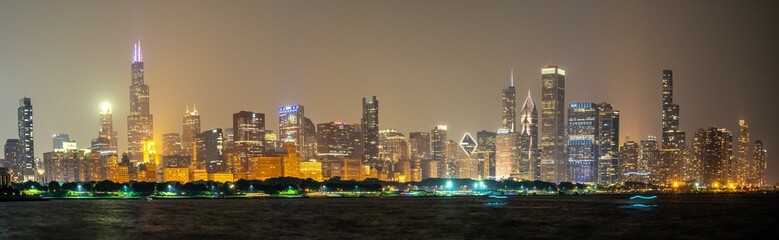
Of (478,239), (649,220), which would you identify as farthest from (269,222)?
→ (649,220)

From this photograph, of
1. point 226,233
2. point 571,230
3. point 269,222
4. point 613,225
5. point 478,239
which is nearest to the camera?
point 478,239

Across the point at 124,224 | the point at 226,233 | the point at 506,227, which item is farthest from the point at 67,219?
the point at 506,227

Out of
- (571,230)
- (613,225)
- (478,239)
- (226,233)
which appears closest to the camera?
(478,239)

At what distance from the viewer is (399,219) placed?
122750 mm

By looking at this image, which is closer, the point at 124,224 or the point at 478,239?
the point at 478,239

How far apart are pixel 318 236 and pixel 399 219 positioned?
109 ft

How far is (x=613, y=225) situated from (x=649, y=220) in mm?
12758

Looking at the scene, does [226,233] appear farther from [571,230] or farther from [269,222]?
[571,230]

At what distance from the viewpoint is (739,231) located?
98438mm

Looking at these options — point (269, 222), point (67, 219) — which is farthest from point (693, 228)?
point (67, 219)

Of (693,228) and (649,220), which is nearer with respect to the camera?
(693,228)

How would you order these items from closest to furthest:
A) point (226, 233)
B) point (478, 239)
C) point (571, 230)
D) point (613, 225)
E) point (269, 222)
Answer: point (478, 239) → point (226, 233) → point (571, 230) → point (613, 225) → point (269, 222)

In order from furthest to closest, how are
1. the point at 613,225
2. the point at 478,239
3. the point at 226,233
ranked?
the point at 613,225
the point at 226,233
the point at 478,239

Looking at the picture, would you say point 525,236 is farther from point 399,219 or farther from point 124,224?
point 124,224
